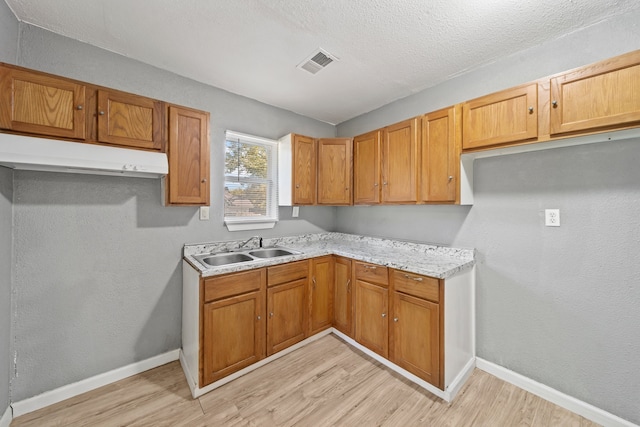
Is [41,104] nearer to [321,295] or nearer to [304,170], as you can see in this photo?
[304,170]

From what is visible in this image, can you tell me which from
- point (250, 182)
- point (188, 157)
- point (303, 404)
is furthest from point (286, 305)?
point (188, 157)

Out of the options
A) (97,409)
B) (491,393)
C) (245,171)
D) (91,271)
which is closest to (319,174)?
(245,171)

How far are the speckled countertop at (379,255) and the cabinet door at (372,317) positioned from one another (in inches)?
11.3

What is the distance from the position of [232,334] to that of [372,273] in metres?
1.32

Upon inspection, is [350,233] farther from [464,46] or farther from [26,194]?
[26,194]

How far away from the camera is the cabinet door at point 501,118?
1.65 m

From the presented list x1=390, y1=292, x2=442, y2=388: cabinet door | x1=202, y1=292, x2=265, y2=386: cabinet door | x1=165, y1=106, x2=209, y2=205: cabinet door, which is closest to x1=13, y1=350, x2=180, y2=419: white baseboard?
x1=202, y1=292, x2=265, y2=386: cabinet door

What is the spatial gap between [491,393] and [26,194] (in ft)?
12.1

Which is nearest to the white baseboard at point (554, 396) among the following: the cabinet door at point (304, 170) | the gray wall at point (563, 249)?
the gray wall at point (563, 249)

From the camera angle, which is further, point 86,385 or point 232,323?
point 232,323

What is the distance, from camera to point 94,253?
1898 millimetres

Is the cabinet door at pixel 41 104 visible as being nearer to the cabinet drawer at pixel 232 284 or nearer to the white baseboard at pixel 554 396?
the cabinet drawer at pixel 232 284

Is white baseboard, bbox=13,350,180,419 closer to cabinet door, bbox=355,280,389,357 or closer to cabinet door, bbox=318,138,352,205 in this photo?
cabinet door, bbox=355,280,389,357

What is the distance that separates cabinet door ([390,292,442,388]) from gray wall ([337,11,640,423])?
635mm
